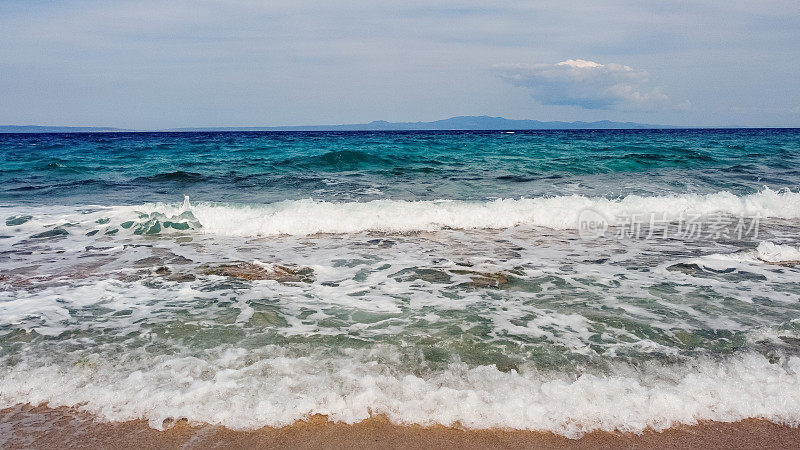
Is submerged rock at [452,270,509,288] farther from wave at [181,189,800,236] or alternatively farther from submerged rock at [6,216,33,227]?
submerged rock at [6,216,33,227]


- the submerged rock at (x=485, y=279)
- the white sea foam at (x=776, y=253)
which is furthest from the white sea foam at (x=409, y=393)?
the white sea foam at (x=776, y=253)

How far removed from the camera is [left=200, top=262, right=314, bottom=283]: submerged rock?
573 centimetres

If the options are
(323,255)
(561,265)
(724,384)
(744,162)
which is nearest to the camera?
(724,384)

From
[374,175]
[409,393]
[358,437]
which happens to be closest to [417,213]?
[409,393]

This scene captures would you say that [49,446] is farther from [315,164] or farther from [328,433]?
[315,164]

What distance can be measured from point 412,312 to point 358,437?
72.7 inches

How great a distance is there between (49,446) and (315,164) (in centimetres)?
1744

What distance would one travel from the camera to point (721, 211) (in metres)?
10.4

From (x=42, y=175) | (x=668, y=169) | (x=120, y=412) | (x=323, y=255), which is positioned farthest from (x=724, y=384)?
(x=42, y=175)

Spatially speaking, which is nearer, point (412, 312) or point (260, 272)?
point (412, 312)

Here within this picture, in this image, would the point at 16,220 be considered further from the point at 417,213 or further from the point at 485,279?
the point at 485,279

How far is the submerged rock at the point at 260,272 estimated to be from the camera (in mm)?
5734

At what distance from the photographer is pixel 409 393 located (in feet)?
10.3

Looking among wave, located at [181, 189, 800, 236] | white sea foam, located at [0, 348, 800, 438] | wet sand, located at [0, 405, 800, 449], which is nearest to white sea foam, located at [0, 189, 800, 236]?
wave, located at [181, 189, 800, 236]
